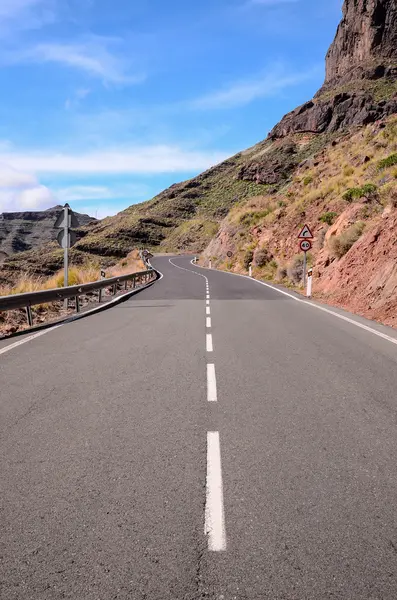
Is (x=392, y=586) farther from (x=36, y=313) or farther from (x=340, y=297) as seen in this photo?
(x=340, y=297)

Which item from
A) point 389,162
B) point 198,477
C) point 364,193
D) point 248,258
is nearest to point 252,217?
point 248,258

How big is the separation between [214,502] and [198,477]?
37cm

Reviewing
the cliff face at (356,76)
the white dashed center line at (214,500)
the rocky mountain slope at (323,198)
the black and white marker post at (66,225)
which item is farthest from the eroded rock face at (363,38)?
the white dashed center line at (214,500)

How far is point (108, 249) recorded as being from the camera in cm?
9500

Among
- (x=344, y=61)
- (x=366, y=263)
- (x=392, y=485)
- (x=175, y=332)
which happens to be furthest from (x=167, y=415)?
(x=344, y=61)

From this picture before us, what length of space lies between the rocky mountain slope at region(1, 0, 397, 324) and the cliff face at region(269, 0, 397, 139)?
284mm

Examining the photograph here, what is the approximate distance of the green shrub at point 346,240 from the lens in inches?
818

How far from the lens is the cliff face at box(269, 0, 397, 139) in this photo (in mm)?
84375

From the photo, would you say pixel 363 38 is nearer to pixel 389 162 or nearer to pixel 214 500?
pixel 389 162

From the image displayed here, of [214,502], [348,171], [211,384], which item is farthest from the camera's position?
[348,171]

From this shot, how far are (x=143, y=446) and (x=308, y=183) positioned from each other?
42.1m

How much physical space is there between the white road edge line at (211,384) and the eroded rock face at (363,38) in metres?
108

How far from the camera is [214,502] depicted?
123 inches

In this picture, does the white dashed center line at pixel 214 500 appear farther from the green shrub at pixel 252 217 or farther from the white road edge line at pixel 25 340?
the green shrub at pixel 252 217
